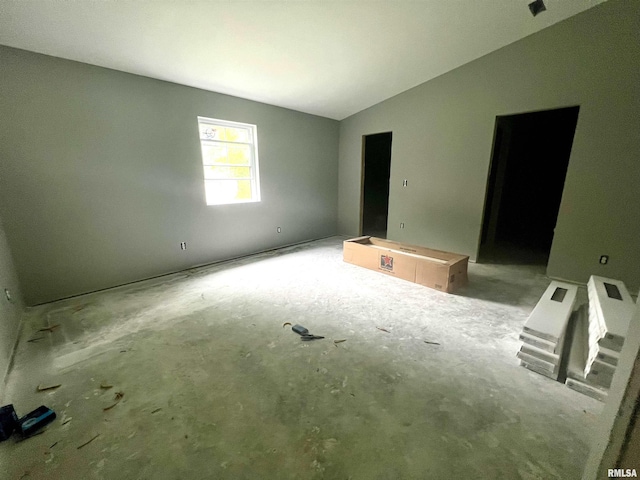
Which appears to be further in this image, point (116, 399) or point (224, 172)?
point (224, 172)

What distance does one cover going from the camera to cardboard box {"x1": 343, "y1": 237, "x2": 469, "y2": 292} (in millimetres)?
3082

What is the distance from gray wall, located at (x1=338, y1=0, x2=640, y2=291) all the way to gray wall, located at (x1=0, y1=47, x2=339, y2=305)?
287 centimetres

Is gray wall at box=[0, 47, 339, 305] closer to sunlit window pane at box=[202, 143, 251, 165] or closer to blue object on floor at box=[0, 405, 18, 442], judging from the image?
sunlit window pane at box=[202, 143, 251, 165]

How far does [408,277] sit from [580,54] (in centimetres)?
327

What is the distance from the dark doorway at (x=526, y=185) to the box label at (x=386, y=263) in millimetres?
1910

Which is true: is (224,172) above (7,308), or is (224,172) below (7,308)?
above

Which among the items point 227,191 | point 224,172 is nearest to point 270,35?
point 224,172

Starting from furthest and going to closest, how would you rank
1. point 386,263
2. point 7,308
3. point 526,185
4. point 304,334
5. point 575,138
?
point 526,185 < point 386,263 < point 575,138 < point 304,334 < point 7,308

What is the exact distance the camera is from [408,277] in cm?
340

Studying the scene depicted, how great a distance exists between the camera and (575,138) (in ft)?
10.4

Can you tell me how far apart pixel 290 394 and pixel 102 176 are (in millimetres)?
3207

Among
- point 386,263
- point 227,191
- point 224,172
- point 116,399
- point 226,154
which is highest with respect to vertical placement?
point 226,154

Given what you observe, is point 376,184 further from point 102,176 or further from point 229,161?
point 102,176

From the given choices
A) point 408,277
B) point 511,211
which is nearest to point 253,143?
point 408,277
